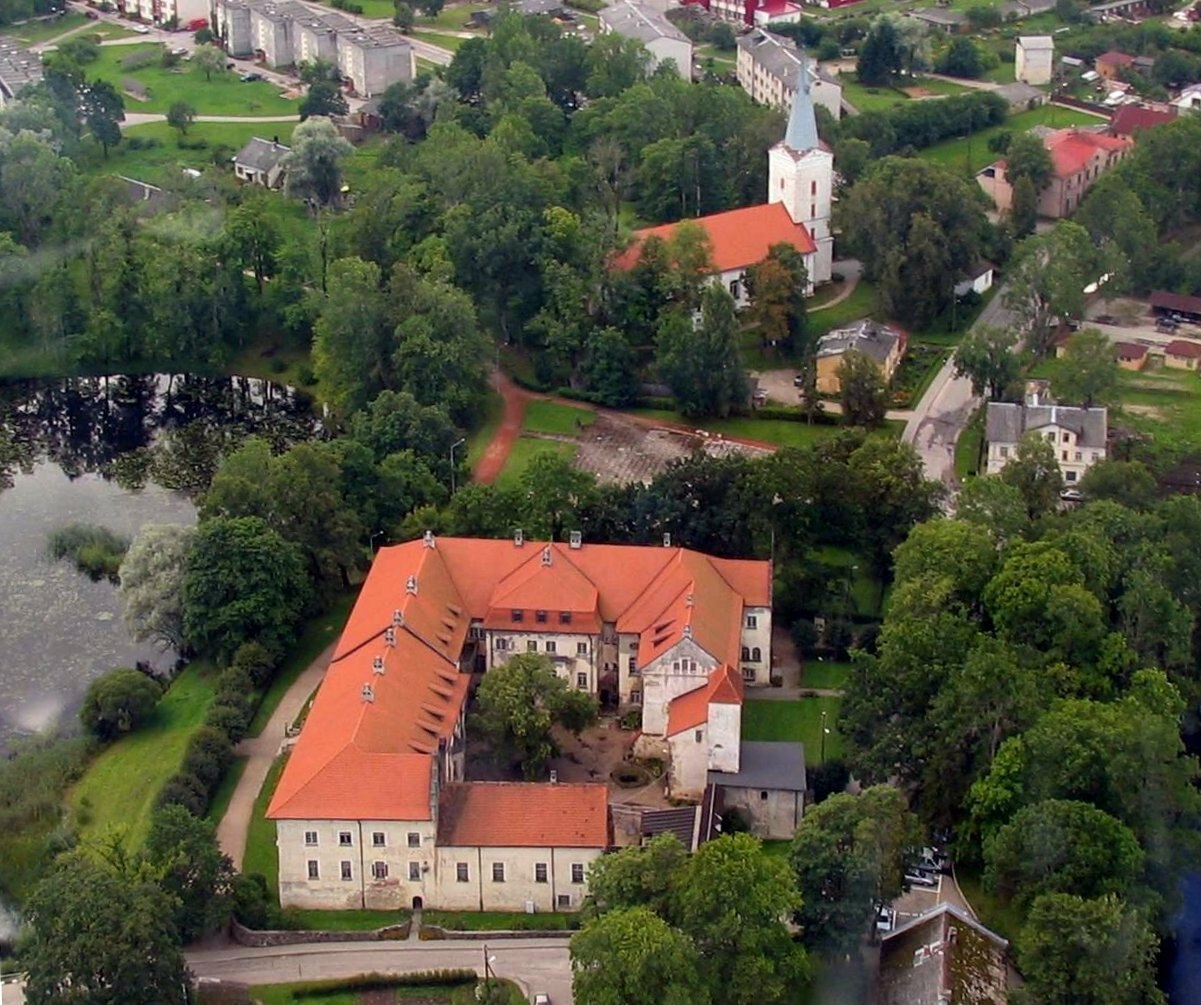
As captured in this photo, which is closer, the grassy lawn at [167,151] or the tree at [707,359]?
the tree at [707,359]

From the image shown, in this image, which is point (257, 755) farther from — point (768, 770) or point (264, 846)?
point (768, 770)

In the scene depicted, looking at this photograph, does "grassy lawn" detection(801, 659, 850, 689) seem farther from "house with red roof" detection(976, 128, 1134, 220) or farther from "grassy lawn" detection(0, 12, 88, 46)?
"grassy lawn" detection(0, 12, 88, 46)

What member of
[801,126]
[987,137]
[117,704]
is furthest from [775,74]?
[117,704]

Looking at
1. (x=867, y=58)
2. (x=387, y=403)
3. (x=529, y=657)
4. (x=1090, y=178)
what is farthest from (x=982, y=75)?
(x=529, y=657)

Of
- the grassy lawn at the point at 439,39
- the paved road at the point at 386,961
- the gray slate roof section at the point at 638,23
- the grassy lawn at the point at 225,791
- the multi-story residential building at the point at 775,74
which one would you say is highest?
the gray slate roof section at the point at 638,23

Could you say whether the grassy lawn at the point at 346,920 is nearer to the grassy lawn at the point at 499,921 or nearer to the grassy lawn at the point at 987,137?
the grassy lawn at the point at 499,921

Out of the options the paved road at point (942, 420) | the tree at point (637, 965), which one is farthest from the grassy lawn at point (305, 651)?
the paved road at point (942, 420)
